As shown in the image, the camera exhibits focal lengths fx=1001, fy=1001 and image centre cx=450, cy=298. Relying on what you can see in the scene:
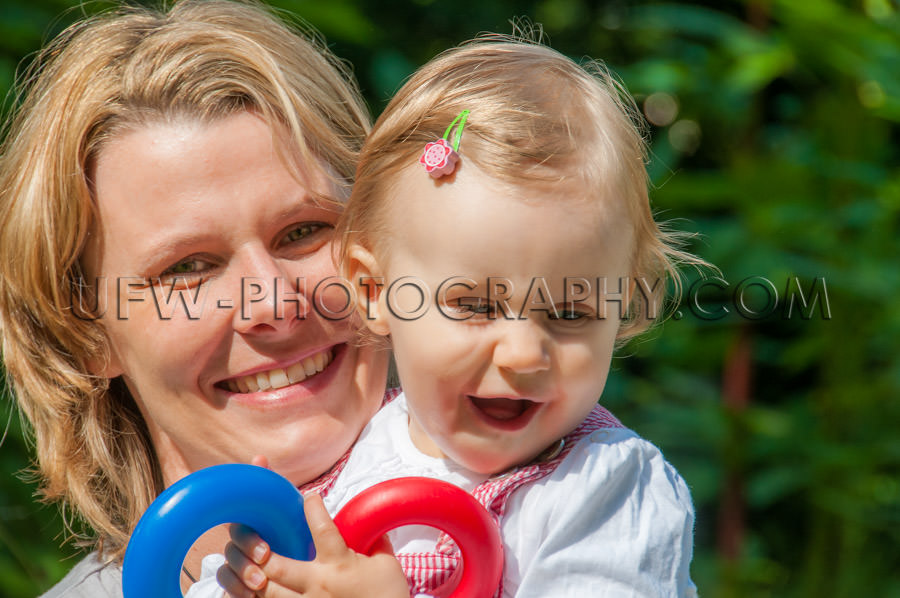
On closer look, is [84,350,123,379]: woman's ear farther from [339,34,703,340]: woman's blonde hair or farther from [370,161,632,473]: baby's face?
[370,161,632,473]: baby's face

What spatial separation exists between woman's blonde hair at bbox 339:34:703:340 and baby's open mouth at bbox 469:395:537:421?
0.85ft

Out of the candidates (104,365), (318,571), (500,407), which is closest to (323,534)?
(318,571)

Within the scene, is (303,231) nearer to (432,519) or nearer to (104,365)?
(104,365)

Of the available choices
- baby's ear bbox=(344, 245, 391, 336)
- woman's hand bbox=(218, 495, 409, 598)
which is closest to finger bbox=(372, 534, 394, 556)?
woman's hand bbox=(218, 495, 409, 598)

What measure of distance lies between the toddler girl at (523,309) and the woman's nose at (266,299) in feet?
0.73

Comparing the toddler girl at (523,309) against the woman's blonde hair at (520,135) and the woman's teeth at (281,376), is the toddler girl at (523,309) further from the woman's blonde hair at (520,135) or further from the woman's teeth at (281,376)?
the woman's teeth at (281,376)

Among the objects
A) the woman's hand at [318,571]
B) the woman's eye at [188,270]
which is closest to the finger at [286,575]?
the woman's hand at [318,571]

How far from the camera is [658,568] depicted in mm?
1324

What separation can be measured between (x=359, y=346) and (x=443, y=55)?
51cm

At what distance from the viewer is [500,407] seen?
4.48 feet

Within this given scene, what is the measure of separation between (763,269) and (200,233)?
2016 mm

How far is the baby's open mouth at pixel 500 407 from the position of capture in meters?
1.36

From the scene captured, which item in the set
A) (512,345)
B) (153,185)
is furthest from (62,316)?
(512,345)

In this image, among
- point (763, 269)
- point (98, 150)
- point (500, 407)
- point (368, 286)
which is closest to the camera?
point (500, 407)
